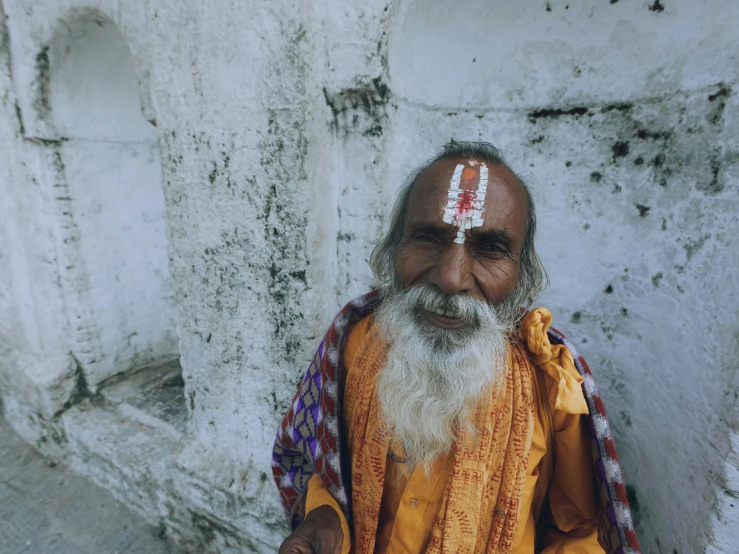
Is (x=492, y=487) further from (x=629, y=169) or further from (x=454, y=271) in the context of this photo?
(x=629, y=169)

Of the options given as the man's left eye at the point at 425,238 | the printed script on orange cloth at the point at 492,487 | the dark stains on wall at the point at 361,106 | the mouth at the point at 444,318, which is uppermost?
the dark stains on wall at the point at 361,106

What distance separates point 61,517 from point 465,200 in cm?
331

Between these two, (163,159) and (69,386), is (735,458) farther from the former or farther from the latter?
(69,386)

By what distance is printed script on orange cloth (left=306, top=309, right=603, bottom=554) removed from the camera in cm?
114

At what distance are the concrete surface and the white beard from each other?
2231 mm

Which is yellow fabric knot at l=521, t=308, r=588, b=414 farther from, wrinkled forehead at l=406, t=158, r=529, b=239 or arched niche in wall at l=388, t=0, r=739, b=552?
arched niche in wall at l=388, t=0, r=739, b=552

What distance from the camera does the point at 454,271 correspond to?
3.69ft

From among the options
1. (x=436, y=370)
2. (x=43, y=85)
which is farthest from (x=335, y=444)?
(x=43, y=85)

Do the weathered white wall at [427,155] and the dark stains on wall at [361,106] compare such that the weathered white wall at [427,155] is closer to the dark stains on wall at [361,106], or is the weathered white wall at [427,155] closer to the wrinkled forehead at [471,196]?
the dark stains on wall at [361,106]

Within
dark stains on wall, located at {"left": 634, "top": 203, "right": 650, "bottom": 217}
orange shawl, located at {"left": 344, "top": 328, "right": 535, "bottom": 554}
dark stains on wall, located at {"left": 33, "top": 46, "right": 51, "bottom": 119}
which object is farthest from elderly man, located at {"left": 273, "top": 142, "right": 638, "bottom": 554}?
dark stains on wall, located at {"left": 33, "top": 46, "right": 51, "bottom": 119}

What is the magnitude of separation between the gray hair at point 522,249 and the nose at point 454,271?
183mm

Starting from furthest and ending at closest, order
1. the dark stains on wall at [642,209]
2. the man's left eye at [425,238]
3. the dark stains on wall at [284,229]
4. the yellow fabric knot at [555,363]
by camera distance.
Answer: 1. the dark stains on wall at [284,229]
2. the dark stains on wall at [642,209]
3. the man's left eye at [425,238]
4. the yellow fabric knot at [555,363]

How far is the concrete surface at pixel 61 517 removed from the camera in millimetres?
2521

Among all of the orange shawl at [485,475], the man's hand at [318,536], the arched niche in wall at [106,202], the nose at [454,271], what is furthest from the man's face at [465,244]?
the arched niche in wall at [106,202]
